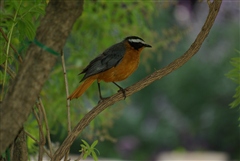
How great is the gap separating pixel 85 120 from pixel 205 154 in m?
4.59

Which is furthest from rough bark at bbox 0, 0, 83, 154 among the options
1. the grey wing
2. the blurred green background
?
the blurred green background

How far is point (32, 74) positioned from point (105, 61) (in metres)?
0.62

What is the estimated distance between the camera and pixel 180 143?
19.6ft

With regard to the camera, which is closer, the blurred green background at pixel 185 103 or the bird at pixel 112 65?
the bird at pixel 112 65

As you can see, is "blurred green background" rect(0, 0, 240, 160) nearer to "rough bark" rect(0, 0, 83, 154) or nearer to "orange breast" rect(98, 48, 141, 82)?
"orange breast" rect(98, 48, 141, 82)

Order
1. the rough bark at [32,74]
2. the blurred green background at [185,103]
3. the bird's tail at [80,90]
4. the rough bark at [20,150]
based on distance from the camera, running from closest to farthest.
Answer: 1. the rough bark at [32,74]
2. the rough bark at [20,150]
3. the bird's tail at [80,90]
4. the blurred green background at [185,103]

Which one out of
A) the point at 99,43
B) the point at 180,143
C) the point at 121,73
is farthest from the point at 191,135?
the point at 121,73

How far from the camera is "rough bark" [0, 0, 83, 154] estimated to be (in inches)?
45.5

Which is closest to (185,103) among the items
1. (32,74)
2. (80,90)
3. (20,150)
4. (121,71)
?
(121,71)

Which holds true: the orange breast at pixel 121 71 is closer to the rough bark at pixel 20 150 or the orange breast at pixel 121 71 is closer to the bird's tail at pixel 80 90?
the bird's tail at pixel 80 90

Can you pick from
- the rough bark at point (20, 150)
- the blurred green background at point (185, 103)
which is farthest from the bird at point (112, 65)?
the blurred green background at point (185, 103)

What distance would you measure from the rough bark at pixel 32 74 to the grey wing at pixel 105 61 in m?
0.50

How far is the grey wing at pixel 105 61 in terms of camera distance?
172cm

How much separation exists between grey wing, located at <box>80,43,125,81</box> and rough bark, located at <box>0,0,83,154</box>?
19.5 inches
